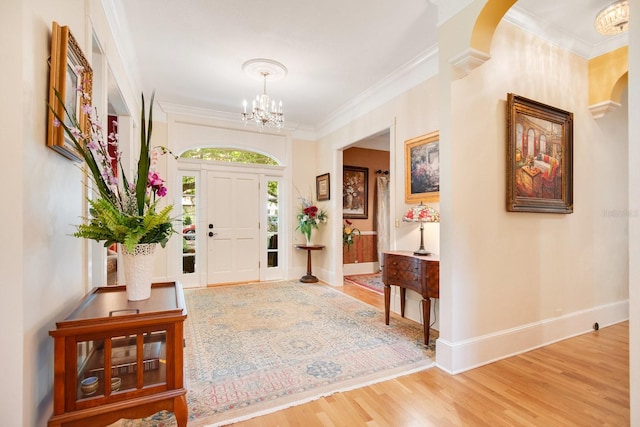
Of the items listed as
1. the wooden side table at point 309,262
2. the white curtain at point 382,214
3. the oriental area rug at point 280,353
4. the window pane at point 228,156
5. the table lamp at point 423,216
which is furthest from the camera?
the white curtain at point 382,214

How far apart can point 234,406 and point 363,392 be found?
0.84 metres

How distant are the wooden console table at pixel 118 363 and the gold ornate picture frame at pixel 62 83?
2.48ft

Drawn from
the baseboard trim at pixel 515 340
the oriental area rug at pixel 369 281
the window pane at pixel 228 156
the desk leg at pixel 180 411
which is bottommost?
the oriental area rug at pixel 369 281

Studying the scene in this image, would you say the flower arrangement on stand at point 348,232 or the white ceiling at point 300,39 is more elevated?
the white ceiling at point 300,39

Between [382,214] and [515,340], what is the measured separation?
4.14 m

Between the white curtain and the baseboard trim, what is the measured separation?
3659mm

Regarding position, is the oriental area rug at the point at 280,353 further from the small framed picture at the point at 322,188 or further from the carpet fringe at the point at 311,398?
the small framed picture at the point at 322,188

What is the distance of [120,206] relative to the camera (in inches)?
57.4

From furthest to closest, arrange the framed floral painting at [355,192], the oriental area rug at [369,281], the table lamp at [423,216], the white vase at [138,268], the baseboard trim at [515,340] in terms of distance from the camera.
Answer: the framed floral painting at [355,192]
the oriental area rug at [369,281]
the table lamp at [423,216]
the baseboard trim at [515,340]
the white vase at [138,268]

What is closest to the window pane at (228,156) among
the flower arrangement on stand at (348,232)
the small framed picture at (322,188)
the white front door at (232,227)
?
the white front door at (232,227)

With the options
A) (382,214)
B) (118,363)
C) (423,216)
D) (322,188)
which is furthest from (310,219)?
(118,363)

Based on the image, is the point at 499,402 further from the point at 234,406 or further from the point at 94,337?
the point at 94,337

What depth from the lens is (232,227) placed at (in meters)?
5.39

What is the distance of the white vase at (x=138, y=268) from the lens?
4.85 feet
